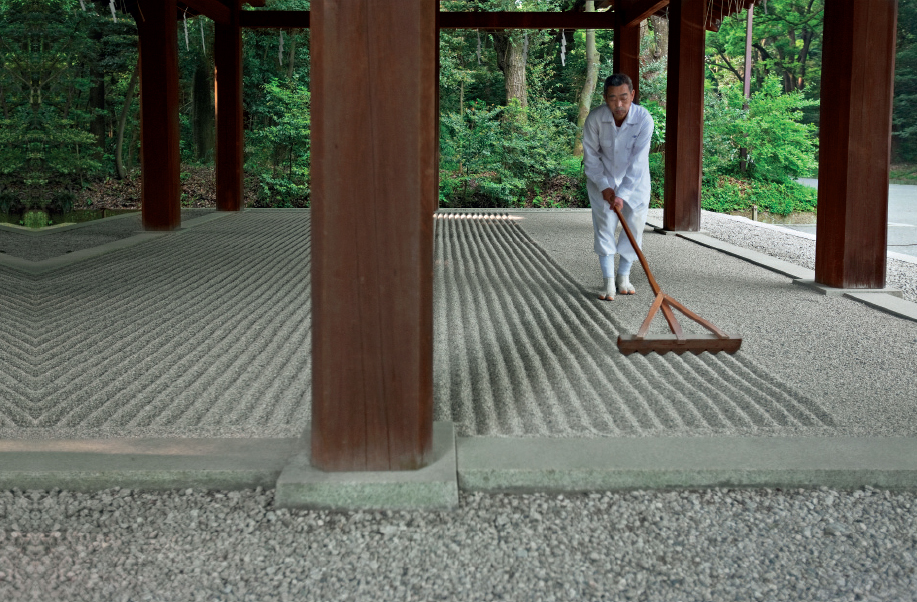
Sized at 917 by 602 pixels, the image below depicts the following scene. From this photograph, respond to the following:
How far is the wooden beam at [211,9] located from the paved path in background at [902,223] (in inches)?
377

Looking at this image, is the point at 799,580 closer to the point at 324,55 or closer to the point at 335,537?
the point at 335,537

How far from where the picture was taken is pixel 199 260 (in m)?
8.42

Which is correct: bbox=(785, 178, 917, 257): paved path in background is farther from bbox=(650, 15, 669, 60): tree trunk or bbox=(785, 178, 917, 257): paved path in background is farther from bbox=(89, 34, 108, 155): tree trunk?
bbox=(89, 34, 108, 155): tree trunk

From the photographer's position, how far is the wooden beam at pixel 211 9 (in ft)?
38.6

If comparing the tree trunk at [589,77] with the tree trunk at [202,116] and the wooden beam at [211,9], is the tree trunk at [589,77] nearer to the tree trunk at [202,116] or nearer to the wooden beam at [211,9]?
the tree trunk at [202,116]

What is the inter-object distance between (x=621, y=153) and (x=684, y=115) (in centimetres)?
560

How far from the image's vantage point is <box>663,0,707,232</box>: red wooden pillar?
1093 cm

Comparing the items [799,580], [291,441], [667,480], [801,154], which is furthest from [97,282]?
[801,154]

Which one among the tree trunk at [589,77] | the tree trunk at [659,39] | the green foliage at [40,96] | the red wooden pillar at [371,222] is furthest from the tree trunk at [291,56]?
the red wooden pillar at [371,222]

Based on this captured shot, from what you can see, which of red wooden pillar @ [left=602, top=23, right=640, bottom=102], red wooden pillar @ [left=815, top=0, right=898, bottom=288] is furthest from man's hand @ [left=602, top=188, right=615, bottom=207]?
red wooden pillar @ [left=602, top=23, right=640, bottom=102]

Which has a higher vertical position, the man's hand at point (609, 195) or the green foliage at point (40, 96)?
the green foliage at point (40, 96)

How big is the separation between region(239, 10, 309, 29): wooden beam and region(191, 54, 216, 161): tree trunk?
8758 millimetres

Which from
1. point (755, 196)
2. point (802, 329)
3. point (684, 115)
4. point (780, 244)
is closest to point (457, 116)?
point (755, 196)

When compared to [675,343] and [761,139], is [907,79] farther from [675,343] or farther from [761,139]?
[675,343]
